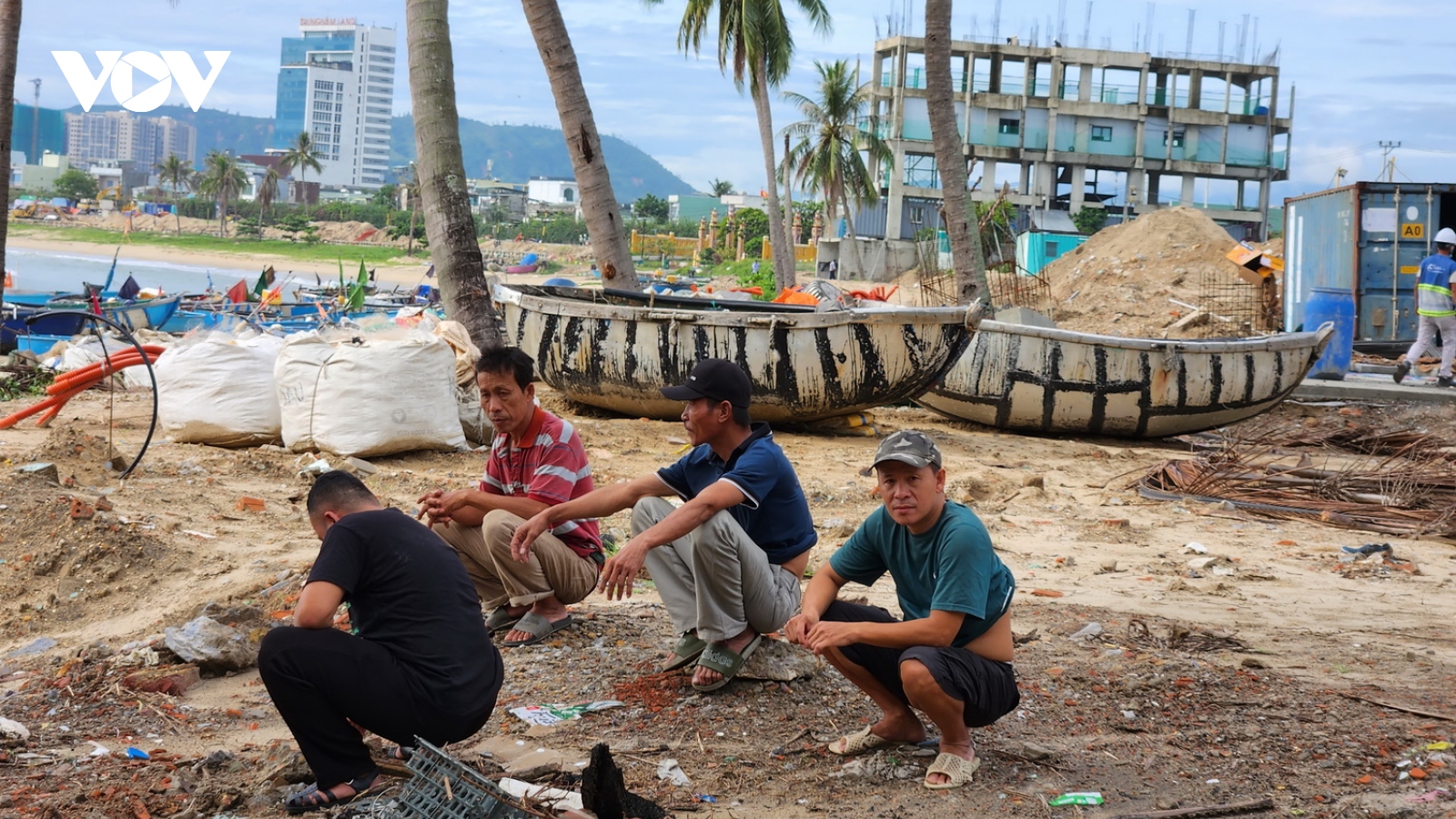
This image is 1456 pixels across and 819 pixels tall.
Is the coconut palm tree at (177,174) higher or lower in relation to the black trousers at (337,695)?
higher

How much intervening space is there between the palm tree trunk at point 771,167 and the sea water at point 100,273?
87.4ft

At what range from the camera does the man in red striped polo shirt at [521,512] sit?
4.28m

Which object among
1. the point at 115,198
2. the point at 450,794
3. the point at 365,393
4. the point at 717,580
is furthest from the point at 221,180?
the point at 450,794

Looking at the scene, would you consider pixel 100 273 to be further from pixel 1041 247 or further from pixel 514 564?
pixel 514 564

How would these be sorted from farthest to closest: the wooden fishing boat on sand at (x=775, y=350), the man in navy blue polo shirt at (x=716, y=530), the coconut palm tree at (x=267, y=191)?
the coconut palm tree at (x=267, y=191), the wooden fishing boat on sand at (x=775, y=350), the man in navy blue polo shirt at (x=716, y=530)

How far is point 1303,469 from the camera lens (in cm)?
854

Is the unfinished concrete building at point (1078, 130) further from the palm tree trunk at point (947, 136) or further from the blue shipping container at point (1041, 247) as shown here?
the palm tree trunk at point (947, 136)

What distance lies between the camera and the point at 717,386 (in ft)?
12.7

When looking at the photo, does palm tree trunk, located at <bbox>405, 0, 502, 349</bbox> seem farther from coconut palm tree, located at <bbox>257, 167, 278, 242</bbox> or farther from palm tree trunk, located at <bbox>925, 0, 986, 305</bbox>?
coconut palm tree, located at <bbox>257, 167, 278, 242</bbox>

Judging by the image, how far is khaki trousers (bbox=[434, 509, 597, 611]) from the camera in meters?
4.27

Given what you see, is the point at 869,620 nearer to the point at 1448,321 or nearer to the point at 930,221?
the point at 1448,321

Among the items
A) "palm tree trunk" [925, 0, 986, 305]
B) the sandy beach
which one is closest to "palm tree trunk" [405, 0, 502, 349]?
"palm tree trunk" [925, 0, 986, 305]

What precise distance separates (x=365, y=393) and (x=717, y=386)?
4.68 metres

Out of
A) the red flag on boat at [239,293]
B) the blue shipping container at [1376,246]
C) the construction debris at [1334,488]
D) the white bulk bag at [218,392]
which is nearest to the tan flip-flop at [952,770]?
the construction debris at [1334,488]
